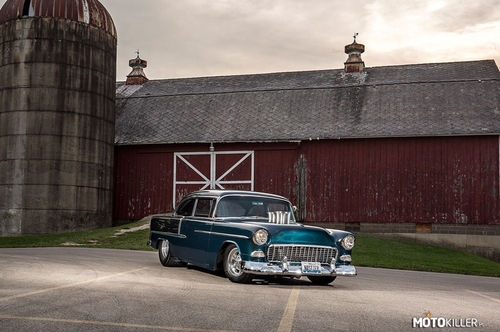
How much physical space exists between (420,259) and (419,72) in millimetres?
12914

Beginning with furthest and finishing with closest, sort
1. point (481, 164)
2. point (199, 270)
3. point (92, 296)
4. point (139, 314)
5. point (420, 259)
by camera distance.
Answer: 1. point (481, 164)
2. point (420, 259)
3. point (199, 270)
4. point (92, 296)
5. point (139, 314)

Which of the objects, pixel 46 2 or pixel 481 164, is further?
pixel 46 2

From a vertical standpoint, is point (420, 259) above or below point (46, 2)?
below

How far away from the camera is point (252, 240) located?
9117 mm

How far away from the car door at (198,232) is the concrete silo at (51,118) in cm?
1510

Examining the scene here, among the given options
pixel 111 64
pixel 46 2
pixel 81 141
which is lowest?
pixel 81 141

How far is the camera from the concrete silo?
2464 cm

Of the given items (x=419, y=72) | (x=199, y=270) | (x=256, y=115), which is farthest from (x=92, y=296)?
(x=419, y=72)

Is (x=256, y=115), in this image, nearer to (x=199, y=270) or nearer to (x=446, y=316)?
(x=199, y=270)

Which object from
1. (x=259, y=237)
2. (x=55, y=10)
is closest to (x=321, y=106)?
(x=55, y=10)

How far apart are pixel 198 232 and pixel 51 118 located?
16.3 m

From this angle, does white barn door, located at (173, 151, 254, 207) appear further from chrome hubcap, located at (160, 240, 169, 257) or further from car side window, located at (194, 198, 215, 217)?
car side window, located at (194, 198, 215, 217)

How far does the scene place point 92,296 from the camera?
7438 mm

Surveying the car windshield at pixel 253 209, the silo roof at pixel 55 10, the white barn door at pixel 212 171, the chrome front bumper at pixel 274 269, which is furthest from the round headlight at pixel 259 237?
the silo roof at pixel 55 10
